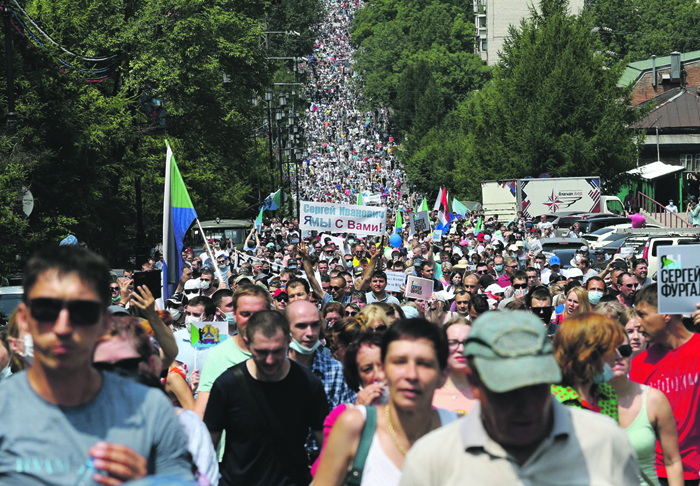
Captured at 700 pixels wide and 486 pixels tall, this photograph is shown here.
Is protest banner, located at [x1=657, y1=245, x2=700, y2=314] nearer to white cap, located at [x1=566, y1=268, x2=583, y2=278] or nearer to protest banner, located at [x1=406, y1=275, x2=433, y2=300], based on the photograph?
protest banner, located at [x1=406, y1=275, x2=433, y2=300]

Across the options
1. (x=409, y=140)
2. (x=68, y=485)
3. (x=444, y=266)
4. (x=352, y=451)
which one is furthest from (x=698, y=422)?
(x=409, y=140)

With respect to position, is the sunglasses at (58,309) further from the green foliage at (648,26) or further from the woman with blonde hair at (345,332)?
the green foliage at (648,26)

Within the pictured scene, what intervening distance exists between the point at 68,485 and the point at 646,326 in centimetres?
383

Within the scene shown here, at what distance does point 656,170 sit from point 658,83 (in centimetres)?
1721

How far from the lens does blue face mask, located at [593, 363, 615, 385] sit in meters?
4.09

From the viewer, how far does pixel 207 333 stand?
327 inches

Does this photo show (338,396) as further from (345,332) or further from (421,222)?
(421,222)

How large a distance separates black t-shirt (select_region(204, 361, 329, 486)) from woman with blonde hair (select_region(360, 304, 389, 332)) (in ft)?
4.77

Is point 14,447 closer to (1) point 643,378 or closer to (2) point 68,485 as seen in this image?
(2) point 68,485

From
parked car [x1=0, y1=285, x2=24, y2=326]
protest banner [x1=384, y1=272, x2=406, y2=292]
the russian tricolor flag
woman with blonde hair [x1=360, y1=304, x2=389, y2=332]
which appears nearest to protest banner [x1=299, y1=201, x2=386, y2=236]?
protest banner [x1=384, y1=272, x2=406, y2=292]

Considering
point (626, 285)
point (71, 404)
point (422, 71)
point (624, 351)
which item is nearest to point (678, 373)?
point (624, 351)

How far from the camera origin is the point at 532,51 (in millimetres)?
49094

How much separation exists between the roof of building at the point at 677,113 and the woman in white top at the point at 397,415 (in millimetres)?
59941

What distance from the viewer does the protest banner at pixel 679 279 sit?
19.3 feet
